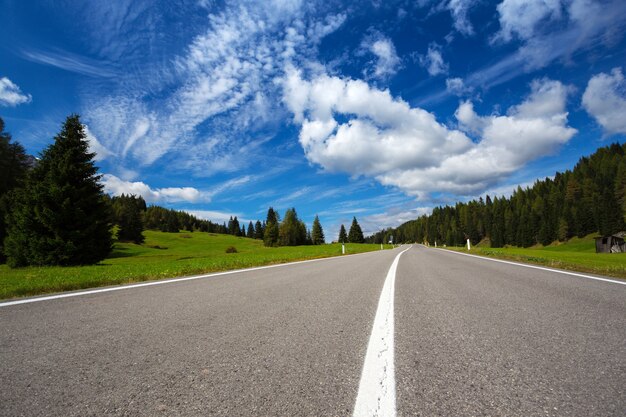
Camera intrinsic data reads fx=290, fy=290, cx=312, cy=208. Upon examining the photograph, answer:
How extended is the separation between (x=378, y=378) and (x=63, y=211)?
2601 cm

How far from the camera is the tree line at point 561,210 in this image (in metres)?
82.6

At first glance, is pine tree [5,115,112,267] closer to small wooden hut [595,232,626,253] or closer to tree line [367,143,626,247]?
small wooden hut [595,232,626,253]

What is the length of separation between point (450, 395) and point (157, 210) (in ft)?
486

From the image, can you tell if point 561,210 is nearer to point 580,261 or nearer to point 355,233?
point 355,233

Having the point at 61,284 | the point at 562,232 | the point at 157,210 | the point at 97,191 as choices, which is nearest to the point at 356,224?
the point at 562,232

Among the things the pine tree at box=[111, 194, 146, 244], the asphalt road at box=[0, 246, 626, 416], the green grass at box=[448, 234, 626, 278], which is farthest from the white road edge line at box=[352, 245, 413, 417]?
the pine tree at box=[111, 194, 146, 244]

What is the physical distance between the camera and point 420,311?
425cm

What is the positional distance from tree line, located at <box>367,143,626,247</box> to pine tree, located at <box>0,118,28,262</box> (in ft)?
396

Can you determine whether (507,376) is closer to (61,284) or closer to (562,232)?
(61,284)

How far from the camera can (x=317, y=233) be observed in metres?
121

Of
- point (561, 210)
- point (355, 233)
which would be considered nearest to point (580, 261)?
point (561, 210)

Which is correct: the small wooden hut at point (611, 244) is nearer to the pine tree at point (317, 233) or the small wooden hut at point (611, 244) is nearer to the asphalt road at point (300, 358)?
the asphalt road at point (300, 358)

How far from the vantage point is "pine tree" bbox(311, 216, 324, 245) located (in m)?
121

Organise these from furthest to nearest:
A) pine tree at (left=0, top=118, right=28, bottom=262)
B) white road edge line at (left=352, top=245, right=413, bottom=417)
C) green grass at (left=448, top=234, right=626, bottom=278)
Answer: pine tree at (left=0, top=118, right=28, bottom=262)
green grass at (left=448, top=234, right=626, bottom=278)
white road edge line at (left=352, top=245, right=413, bottom=417)
